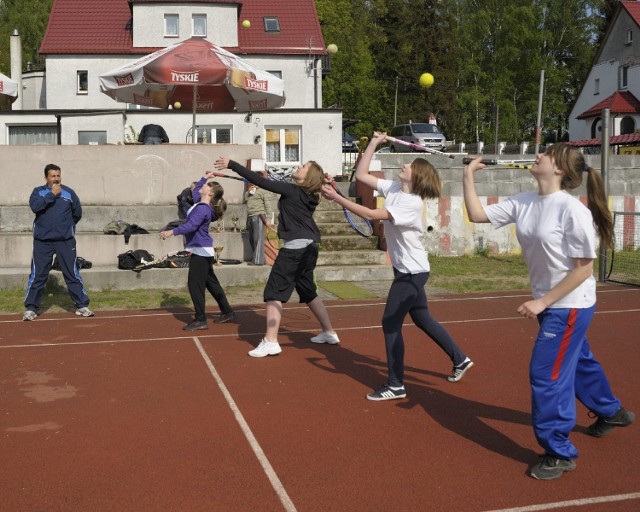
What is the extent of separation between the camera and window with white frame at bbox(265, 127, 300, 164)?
87.5ft

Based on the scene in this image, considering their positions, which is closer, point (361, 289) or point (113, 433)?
point (113, 433)

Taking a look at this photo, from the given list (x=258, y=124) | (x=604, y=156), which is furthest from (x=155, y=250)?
(x=258, y=124)

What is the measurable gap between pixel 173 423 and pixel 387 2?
64.9m

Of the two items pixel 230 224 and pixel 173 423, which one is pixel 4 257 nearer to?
pixel 230 224

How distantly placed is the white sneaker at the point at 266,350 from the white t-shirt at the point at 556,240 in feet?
12.5

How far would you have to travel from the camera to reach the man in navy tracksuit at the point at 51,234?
10836mm

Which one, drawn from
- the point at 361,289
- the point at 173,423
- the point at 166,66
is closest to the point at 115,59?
the point at 166,66

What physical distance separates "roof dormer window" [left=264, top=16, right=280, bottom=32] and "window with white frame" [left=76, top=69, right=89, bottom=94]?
8.75m

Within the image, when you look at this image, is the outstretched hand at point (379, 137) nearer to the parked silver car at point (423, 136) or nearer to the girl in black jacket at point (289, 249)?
the girl in black jacket at point (289, 249)

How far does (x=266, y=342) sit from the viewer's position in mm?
8453

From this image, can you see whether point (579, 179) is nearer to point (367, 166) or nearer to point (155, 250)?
point (367, 166)

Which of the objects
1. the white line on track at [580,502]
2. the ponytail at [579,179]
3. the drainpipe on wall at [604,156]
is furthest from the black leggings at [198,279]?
the drainpipe on wall at [604,156]

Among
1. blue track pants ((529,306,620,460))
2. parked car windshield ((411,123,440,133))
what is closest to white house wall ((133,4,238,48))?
parked car windshield ((411,123,440,133))

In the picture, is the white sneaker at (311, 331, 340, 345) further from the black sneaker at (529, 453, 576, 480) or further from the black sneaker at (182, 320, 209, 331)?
the black sneaker at (529, 453, 576, 480)
